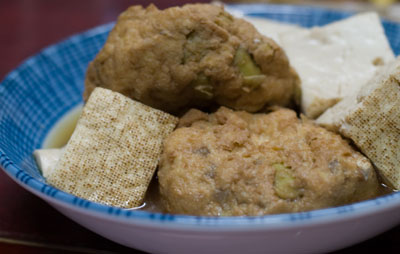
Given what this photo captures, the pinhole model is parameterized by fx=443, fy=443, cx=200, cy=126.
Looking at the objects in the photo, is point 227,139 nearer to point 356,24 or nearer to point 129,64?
point 129,64

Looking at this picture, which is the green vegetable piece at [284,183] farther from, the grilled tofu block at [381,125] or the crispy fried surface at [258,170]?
the grilled tofu block at [381,125]

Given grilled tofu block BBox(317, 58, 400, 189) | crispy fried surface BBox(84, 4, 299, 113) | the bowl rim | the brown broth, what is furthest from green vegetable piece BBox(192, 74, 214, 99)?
the bowl rim

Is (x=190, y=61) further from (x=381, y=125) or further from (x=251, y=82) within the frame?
(x=381, y=125)

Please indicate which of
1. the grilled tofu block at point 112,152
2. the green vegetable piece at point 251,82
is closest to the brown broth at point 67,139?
the grilled tofu block at point 112,152

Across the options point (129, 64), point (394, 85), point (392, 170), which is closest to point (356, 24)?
point (394, 85)

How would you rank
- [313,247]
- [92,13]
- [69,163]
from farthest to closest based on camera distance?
[92,13] < [69,163] < [313,247]

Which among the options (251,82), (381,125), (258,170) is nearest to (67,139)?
(251,82)

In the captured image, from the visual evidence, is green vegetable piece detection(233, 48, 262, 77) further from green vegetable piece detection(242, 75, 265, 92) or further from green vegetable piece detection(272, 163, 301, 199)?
green vegetable piece detection(272, 163, 301, 199)
